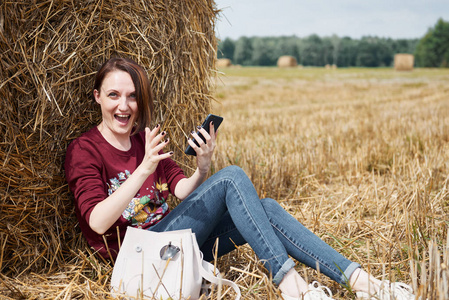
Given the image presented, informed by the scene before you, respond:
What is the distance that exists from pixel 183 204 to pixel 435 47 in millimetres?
77558

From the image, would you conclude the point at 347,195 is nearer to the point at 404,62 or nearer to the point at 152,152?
the point at 152,152

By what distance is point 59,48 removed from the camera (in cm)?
239

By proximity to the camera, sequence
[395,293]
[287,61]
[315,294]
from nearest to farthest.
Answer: [395,293] → [315,294] → [287,61]

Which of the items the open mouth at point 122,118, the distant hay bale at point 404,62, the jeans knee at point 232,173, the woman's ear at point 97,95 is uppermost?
the distant hay bale at point 404,62

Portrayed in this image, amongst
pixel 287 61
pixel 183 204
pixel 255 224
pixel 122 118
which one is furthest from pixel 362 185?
pixel 287 61

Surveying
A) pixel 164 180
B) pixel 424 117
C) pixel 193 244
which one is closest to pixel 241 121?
pixel 424 117

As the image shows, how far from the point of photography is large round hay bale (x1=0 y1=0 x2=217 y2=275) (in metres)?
2.27

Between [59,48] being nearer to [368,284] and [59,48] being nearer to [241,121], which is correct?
[368,284]

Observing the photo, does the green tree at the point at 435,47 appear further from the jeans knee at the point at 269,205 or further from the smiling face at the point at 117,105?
the smiling face at the point at 117,105

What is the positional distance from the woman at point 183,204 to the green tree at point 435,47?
7244cm

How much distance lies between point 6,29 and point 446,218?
2.95 metres

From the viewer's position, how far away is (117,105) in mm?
2361

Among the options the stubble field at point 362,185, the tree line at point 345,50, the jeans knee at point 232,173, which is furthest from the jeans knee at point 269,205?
the tree line at point 345,50

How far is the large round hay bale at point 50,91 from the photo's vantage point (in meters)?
2.27
